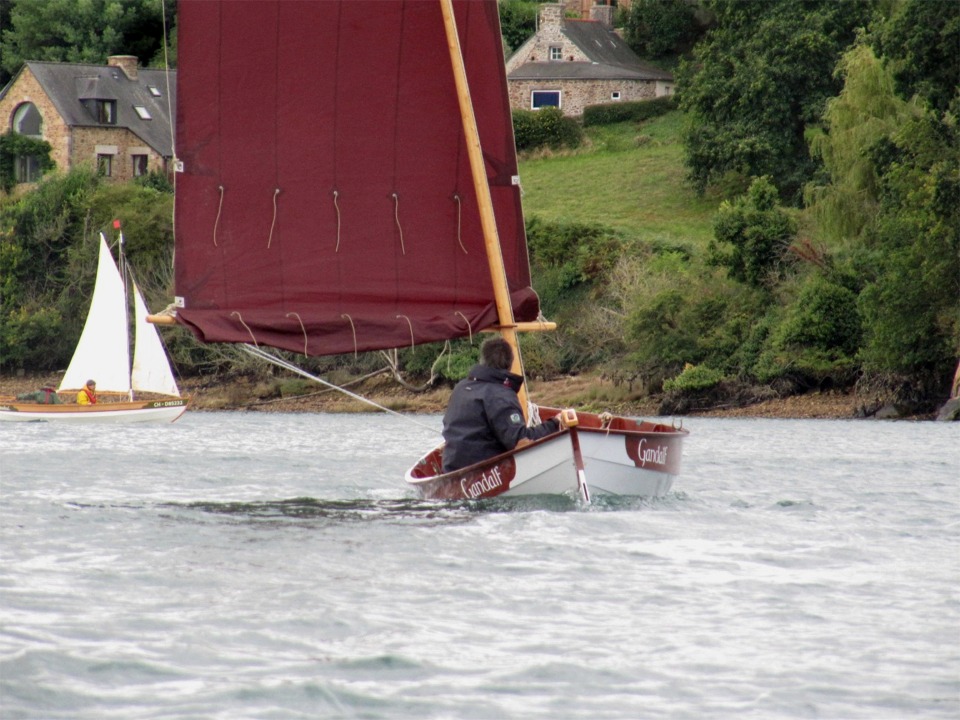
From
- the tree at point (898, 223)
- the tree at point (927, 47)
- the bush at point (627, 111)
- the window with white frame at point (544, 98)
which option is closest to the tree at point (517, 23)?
the window with white frame at point (544, 98)

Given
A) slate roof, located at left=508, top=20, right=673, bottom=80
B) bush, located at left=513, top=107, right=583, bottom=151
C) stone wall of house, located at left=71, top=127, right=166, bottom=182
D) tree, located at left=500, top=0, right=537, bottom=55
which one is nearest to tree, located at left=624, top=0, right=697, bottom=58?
slate roof, located at left=508, top=20, right=673, bottom=80

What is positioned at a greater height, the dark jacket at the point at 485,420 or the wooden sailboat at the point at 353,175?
the wooden sailboat at the point at 353,175

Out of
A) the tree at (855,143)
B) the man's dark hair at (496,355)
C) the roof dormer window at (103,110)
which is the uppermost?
the roof dormer window at (103,110)

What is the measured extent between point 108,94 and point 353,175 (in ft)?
207

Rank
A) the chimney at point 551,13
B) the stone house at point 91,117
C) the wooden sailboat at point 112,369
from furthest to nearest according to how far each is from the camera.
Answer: the chimney at point 551,13, the stone house at point 91,117, the wooden sailboat at point 112,369

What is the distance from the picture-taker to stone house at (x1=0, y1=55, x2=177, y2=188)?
3019 inches

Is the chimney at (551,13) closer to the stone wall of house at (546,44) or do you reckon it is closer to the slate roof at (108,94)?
the stone wall of house at (546,44)

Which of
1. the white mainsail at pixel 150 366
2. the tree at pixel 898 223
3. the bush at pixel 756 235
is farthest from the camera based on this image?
the bush at pixel 756 235

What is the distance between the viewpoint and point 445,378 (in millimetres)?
59219

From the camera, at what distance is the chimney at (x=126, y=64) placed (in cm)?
8012

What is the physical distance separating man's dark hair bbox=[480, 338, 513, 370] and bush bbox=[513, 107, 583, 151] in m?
64.7

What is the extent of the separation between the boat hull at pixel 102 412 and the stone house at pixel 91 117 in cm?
3066

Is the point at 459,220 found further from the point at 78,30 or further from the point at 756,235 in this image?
the point at 78,30

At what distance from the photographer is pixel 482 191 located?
17969 millimetres
